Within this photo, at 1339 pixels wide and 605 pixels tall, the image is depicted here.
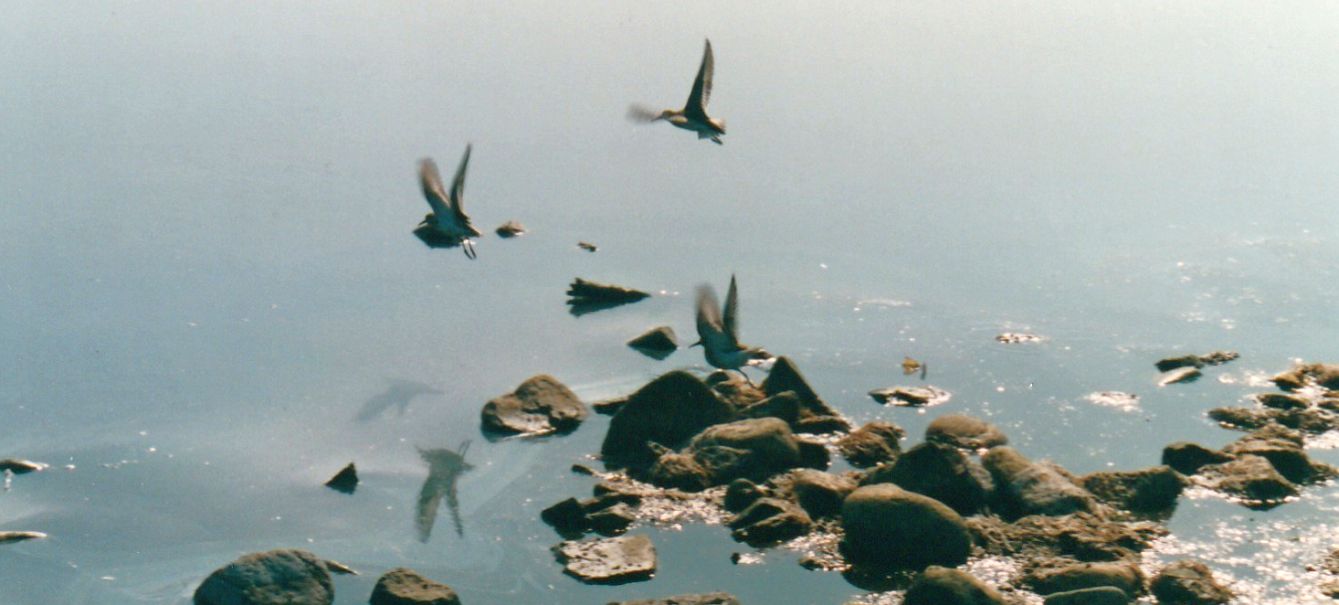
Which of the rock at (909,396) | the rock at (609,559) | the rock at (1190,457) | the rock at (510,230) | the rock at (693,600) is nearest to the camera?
Answer: the rock at (693,600)

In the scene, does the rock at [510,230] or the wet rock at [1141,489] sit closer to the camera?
the wet rock at [1141,489]

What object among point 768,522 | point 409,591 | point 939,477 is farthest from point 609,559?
point 939,477

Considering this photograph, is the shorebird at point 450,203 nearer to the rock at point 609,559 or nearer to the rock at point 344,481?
the rock at point 344,481

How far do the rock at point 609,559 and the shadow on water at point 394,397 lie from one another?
2.78 meters

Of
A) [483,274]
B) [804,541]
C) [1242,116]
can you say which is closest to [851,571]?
[804,541]

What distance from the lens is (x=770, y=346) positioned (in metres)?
13.9

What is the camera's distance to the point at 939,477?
1069 cm

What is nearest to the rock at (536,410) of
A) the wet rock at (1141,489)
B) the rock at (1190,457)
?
the wet rock at (1141,489)

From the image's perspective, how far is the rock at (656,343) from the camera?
1391 cm

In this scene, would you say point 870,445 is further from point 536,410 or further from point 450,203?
point 450,203

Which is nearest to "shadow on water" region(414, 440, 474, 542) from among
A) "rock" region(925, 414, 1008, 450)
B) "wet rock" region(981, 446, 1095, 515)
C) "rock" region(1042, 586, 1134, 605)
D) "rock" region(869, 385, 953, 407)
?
"rock" region(869, 385, 953, 407)

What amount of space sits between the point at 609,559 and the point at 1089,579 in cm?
297

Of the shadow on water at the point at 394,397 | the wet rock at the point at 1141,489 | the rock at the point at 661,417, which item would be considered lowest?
the wet rock at the point at 1141,489

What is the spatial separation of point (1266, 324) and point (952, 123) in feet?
24.3
